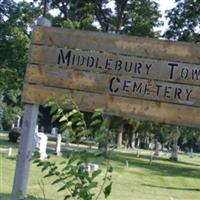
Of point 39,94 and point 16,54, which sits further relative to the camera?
point 16,54

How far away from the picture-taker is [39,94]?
7.09m

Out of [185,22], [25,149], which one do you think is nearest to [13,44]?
[185,22]

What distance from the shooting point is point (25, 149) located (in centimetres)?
709

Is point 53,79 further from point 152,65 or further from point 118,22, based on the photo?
point 118,22

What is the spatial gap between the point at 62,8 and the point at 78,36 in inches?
1637

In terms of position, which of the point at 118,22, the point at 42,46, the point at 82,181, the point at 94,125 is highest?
the point at 118,22

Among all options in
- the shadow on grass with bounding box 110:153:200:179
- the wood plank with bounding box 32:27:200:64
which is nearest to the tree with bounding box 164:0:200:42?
the shadow on grass with bounding box 110:153:200:179

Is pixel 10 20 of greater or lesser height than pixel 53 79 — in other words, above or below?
above

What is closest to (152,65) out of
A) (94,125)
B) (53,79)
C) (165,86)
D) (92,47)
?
(165,86)

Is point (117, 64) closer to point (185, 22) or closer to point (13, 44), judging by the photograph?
point (185, 22)

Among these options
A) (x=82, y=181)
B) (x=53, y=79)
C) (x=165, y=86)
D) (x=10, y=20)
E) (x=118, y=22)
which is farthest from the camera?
(x=118, y=22)

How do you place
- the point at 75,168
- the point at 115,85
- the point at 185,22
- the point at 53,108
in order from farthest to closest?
the point at 185,22 → the point at 115,85 → the point at 53,108 → the point at 75,168

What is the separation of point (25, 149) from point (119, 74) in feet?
4.77

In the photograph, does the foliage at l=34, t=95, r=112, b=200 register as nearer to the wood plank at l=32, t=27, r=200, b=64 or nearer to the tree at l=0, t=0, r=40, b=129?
the wood plank at l=32, t=27, r=200, b=64
